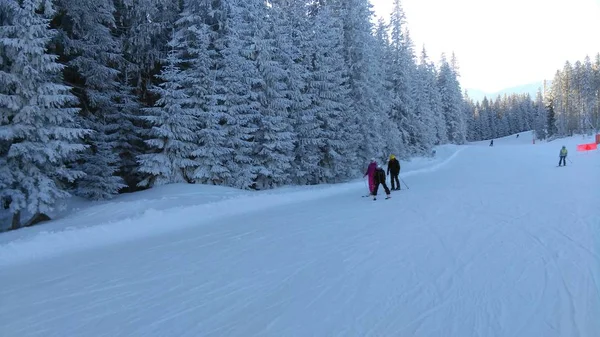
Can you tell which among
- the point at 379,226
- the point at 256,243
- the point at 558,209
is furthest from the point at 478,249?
the point at 558,209

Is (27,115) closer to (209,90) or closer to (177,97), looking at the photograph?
(177,97)

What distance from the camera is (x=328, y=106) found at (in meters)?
20.6

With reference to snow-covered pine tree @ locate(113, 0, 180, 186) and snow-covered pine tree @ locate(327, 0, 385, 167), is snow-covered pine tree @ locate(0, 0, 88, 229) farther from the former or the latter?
snow-covered pine tree @ locate(327, 0, 385, 167)

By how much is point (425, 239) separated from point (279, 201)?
777cm

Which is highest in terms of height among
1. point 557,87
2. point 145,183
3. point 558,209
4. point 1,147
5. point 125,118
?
point 557,87

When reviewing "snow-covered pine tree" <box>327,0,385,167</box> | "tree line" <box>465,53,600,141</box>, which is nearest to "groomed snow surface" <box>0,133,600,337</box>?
"snow-covered pine tree" <box>327,0,385,167</box>

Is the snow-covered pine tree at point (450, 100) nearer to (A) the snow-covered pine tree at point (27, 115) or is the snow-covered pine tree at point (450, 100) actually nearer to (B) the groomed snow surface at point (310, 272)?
(B) the groomed snow surface at point (310, 272)

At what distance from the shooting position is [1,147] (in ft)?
31.7

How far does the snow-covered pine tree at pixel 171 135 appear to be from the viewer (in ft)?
47.6

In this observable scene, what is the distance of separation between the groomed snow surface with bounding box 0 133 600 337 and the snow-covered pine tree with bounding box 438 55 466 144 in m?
56.6

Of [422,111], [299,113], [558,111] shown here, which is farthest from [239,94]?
[558,111]

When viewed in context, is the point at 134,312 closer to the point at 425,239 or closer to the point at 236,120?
the point at 425,239

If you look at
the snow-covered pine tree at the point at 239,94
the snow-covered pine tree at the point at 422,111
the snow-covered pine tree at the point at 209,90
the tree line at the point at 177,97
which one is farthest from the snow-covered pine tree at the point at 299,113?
the snow-covered pine tree at the point at 422,111

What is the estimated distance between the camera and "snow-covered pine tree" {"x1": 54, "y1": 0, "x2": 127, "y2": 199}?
Result: 511 inches
